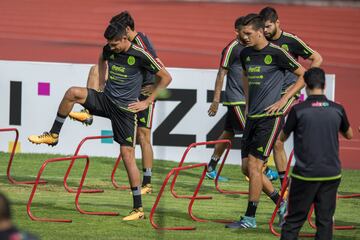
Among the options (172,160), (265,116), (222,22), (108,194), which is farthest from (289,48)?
(222,22)

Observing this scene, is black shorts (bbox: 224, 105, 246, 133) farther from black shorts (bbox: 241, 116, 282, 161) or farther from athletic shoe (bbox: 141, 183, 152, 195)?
black shorts (bbox: 241, 116, 282, 161)

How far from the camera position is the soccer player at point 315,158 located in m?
9.46

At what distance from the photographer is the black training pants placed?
9.50 meters

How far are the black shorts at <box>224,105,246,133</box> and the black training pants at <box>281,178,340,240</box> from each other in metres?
4.94

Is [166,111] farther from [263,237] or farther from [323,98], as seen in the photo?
[323,98]

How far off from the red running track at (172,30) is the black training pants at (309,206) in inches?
487

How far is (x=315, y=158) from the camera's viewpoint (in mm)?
9492

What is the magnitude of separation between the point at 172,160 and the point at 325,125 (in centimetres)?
706

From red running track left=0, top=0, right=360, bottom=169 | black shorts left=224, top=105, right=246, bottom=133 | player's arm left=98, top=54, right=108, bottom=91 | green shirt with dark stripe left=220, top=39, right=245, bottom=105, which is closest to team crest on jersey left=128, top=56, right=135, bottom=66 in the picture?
player's arm left=98, top=54, right=108, bottom=91

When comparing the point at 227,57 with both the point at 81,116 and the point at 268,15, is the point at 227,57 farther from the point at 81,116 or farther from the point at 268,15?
the point at 81,116

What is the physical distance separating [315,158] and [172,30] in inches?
776

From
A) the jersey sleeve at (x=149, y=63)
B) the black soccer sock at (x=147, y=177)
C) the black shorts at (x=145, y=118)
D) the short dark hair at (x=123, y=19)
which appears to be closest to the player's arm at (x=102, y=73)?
the short dark hair at (x=123, y=19)

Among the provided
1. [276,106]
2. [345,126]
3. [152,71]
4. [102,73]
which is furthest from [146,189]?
[345,126]

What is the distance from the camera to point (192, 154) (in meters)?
16.4
